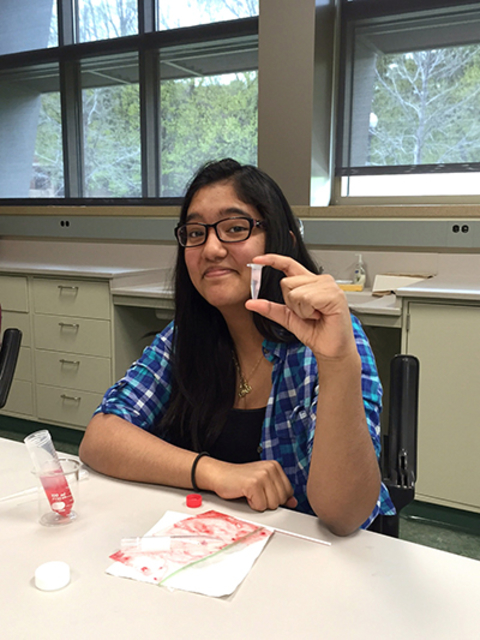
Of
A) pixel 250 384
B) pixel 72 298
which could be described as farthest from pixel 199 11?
pixel 250 384

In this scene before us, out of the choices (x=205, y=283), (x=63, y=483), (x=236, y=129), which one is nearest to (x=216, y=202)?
(x=205, y=283)

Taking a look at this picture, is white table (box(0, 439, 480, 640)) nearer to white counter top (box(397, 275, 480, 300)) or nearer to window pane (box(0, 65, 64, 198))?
white counter top (box(397, 275, 480, 300))

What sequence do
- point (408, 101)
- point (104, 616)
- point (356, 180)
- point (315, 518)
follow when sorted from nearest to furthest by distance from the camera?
point (104, 616)
point (315, 518)
point (408, 101)
point (356, 180)

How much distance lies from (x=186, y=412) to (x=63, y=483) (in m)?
0.38


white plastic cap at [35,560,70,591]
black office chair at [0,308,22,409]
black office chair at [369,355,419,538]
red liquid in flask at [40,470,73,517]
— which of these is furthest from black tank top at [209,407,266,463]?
black office chair at [0,308,22,409]

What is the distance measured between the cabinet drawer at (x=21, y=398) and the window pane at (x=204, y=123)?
150cm

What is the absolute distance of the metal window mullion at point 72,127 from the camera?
412 cm

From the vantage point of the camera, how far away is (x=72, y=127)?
164 inches

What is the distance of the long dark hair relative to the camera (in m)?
1.19

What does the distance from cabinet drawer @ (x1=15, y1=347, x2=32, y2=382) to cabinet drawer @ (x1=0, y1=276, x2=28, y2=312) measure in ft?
0.77

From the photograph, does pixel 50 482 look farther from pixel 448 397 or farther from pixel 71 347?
pixel 71 347

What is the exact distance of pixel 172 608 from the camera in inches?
26.9

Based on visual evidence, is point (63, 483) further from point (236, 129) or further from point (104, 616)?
point (236, 129)

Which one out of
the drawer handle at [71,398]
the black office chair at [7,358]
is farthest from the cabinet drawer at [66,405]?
the black office chair at [7,358]
